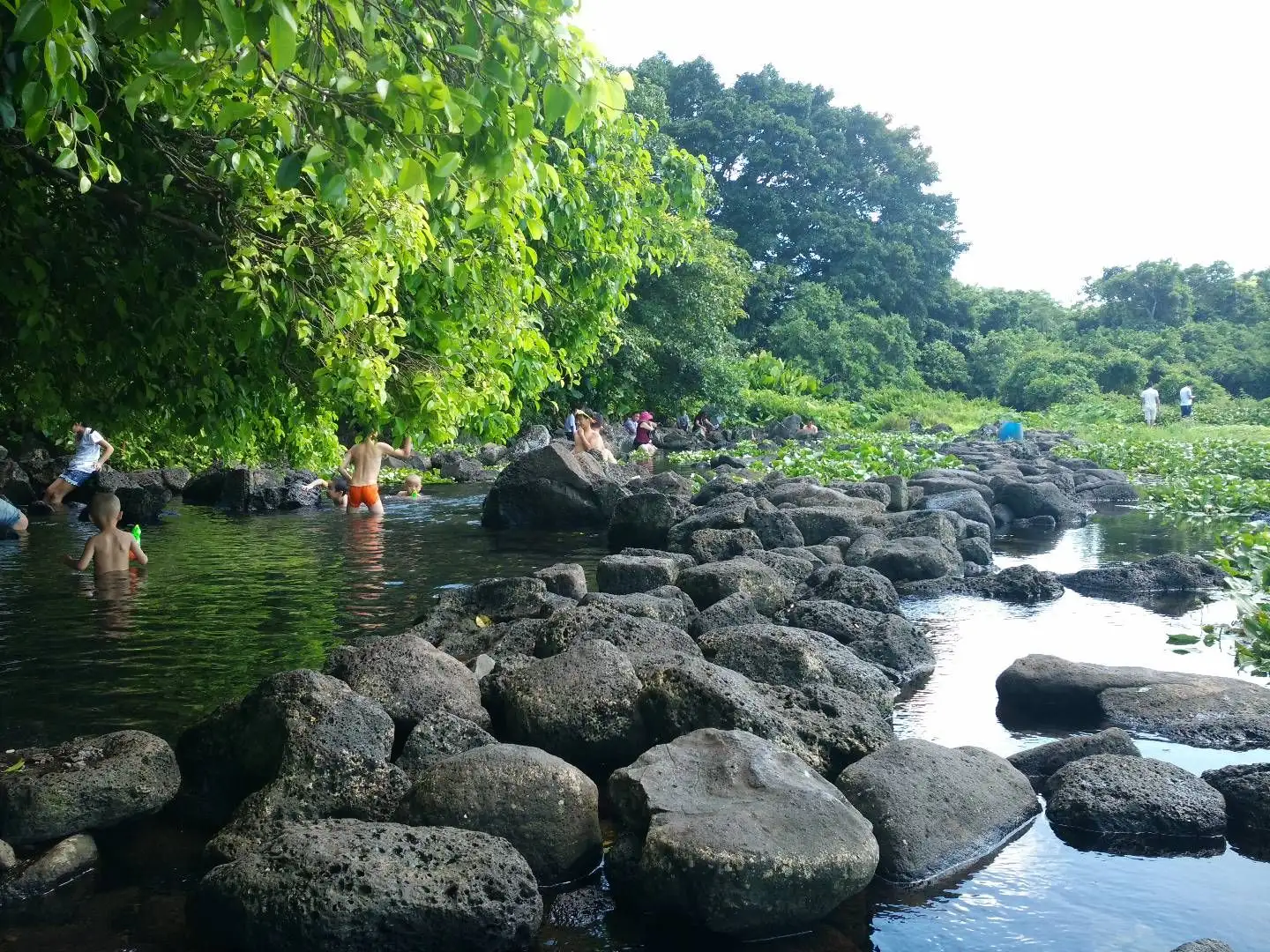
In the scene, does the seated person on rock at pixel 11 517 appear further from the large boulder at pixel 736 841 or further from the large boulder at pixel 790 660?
the large boulder at pixel 736 841

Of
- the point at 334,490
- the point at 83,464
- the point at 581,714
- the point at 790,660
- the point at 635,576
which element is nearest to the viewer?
the point at 581,714

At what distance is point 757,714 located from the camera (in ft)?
19.5

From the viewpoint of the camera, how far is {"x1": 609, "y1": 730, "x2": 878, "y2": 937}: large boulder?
447 centimetres

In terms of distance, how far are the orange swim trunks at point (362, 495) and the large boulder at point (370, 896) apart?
44.0ft

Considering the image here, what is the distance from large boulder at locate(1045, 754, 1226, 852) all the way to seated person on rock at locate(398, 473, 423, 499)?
16.3 m

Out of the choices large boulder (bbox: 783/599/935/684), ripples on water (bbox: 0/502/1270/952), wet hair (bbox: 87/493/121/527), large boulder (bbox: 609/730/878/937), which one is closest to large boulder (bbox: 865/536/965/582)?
ripples on water (bbox: 0/502/1270/952)

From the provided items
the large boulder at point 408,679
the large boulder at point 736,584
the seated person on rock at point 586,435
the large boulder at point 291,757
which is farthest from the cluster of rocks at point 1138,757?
the seated person on rock at point 586,435

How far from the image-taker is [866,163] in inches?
2256

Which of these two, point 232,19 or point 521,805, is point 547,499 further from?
point 232,19

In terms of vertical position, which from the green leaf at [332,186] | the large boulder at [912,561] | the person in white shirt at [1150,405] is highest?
the person in white shirt at [1150,405]

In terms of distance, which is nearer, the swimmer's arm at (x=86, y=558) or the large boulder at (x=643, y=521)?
the swimmer's arm at (x=86, y=558)

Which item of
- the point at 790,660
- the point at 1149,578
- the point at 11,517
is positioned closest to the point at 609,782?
the point at 790,660

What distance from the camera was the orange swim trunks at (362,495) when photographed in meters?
17.5

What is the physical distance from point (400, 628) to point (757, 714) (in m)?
4.69
